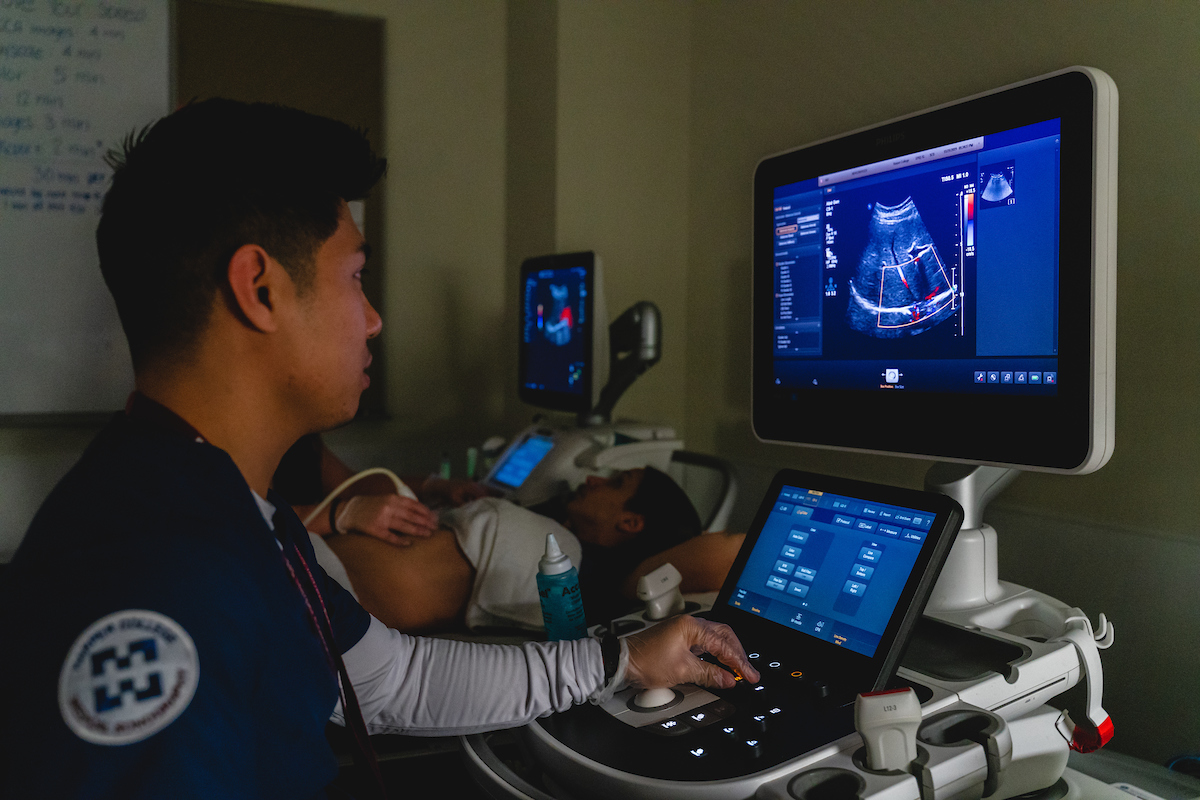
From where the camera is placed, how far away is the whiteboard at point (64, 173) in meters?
2.49

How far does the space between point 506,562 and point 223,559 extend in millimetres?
855

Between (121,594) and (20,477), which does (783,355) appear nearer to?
(121,594)

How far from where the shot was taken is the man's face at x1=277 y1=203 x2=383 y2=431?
0.82 m

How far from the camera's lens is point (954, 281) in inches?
41.7

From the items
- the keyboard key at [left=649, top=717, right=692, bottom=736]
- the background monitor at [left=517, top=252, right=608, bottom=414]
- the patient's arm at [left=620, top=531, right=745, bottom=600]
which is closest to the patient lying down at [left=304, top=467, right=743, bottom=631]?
the patient's arm at [left=620, top=531, right=745, bottom=600]

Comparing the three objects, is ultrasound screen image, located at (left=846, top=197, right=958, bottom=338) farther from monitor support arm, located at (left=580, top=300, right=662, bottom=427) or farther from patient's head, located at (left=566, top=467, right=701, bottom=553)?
monitor support arm, located at (left=580, top=300, right=662, bottom=427)

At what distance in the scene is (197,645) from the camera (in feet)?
2.00

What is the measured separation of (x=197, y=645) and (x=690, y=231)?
2.23m

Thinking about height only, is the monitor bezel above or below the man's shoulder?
below

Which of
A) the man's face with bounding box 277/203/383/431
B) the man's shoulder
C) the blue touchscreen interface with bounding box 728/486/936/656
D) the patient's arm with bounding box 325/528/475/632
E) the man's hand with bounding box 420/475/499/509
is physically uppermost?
the man's face with bounding box 277/203/383/431

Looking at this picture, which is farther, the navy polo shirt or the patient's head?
the patient's head

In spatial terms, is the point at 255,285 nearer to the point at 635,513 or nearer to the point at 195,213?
the point at 195,213

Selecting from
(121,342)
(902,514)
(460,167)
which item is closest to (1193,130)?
(902,514)

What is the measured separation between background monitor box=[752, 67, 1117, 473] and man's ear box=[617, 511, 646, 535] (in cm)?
39
